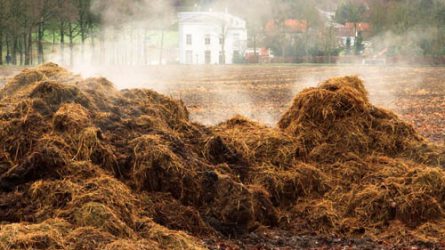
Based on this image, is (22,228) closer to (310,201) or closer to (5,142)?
(5,142)

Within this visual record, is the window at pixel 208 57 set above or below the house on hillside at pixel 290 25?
below

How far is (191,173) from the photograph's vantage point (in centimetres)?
901

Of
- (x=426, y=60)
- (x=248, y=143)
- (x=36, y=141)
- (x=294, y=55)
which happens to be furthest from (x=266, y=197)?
(x=294, y=55)

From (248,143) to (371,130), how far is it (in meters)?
1.88

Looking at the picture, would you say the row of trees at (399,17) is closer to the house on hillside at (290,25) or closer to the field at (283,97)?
the field at (283,97)

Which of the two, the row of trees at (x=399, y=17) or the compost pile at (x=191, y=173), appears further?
the row of trees at (x=399, y=17)

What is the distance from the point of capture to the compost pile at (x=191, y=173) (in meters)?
7.86

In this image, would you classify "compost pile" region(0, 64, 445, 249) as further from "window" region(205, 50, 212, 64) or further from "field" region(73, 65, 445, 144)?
"window" region(205, 50, 212, 64)

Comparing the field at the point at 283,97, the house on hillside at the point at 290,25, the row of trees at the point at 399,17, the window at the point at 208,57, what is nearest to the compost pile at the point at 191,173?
the field at the point at 283,97

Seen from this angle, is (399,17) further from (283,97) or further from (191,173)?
(191,173)

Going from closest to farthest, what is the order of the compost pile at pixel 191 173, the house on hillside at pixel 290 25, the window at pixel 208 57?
1. the compost pile at pixel 191 173
2. the house on hillside at pixel 290 25
3. the window at pixel 208 57

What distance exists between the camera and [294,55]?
6769 cm

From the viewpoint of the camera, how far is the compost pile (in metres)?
7.86

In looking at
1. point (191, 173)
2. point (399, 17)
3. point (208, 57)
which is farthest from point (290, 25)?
point (208, 57)
